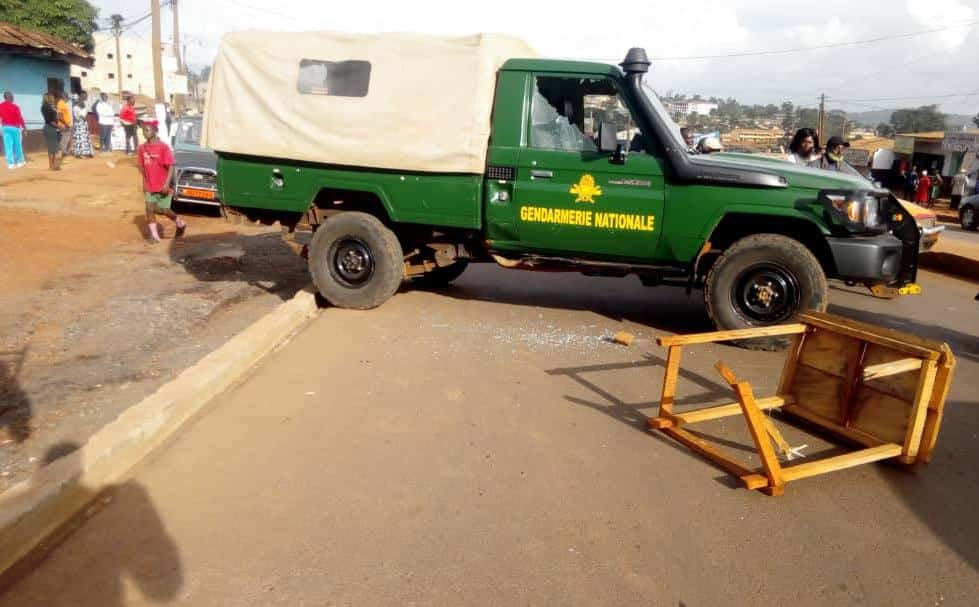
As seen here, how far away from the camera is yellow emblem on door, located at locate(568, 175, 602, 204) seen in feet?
20.5

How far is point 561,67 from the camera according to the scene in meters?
6.41

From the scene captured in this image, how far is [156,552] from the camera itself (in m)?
3.11

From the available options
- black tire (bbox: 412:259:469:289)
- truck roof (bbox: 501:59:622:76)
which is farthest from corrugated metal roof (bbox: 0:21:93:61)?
truck roof (bbox: 501:59:622:76)

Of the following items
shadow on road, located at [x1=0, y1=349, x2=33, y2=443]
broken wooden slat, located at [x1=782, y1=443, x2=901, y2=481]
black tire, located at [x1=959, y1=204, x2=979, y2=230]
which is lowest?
shadow on road, located at [x1=0, y1=349, x2=33, y2=443]

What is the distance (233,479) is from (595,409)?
2.22 m

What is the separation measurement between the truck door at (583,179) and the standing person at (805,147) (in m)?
3.33

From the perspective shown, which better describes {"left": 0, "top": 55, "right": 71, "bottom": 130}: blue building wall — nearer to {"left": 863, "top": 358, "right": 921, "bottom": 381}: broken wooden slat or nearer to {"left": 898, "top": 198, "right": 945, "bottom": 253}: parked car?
{"left": 898, "top": 198, "right": 945, "bottom": 253}: parked car

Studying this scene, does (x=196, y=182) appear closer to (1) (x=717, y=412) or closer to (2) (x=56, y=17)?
(1) (x=717, y=412)

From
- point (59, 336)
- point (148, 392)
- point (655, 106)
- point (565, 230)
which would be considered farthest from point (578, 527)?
point (59, 336)

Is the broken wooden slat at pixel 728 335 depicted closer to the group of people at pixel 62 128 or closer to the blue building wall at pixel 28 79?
the group of people at pixel 62 128

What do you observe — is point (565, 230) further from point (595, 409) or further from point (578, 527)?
point (578, 527)

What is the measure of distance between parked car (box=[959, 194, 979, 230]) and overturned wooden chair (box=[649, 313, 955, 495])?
65.0 feet

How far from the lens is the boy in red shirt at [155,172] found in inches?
416

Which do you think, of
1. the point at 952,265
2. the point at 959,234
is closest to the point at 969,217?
the point at 959,234
